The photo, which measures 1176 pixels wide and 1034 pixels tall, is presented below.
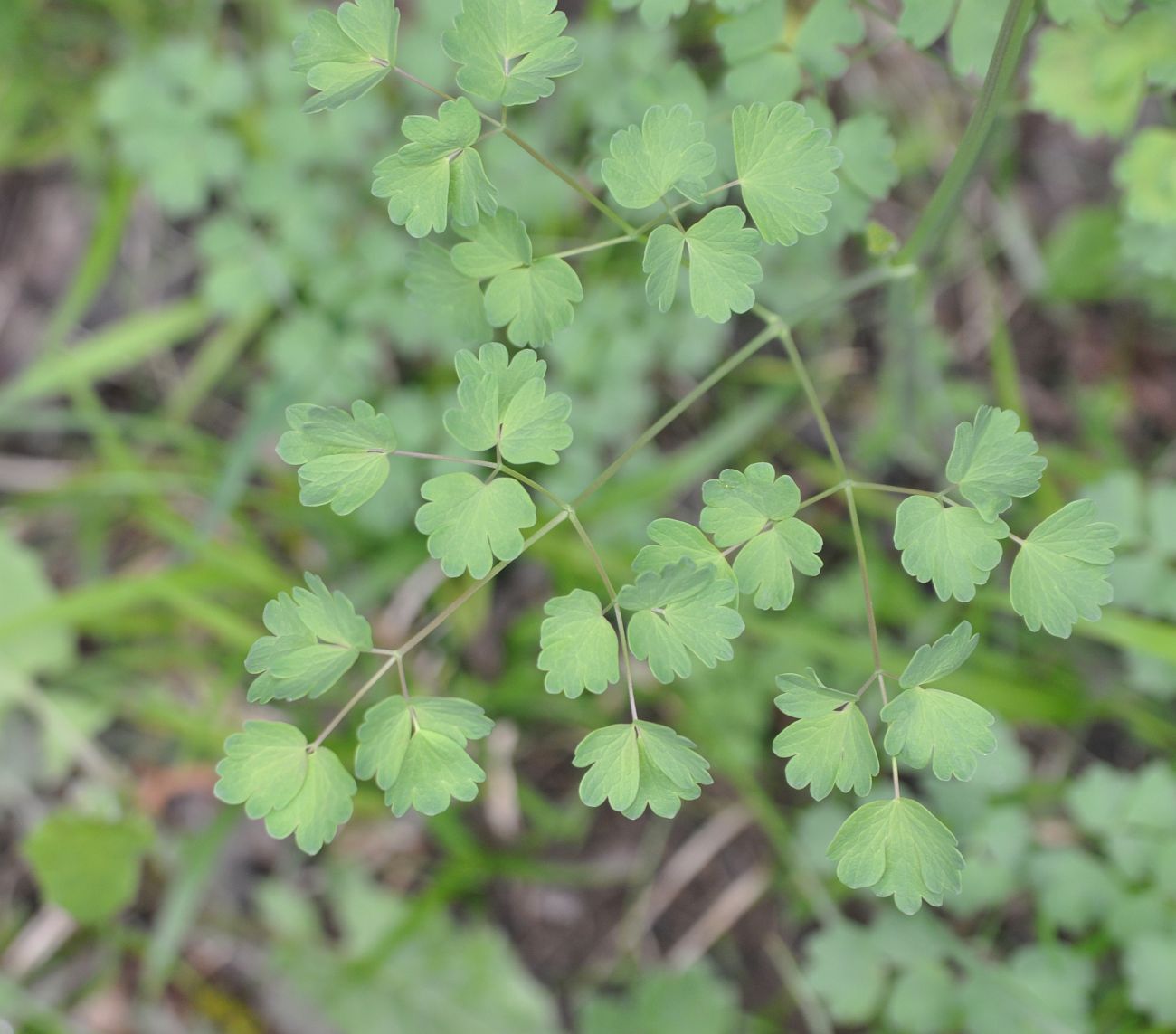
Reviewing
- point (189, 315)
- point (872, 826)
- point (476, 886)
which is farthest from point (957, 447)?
point (189, 315)

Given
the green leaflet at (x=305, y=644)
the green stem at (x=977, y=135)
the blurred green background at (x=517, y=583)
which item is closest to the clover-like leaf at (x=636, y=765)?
the green leaflet at (x=305, y=644)

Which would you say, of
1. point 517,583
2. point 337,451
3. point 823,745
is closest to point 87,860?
point 517,583

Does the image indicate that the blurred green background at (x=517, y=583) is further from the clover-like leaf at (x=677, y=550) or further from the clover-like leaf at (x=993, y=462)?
the clover-like leaf at (x=677, y=550)

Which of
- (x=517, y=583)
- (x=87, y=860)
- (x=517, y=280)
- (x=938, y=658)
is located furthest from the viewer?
(x=517, y=583)

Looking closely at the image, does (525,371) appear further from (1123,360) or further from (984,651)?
(1123,360)

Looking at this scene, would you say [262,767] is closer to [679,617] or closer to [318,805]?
[318,805]
